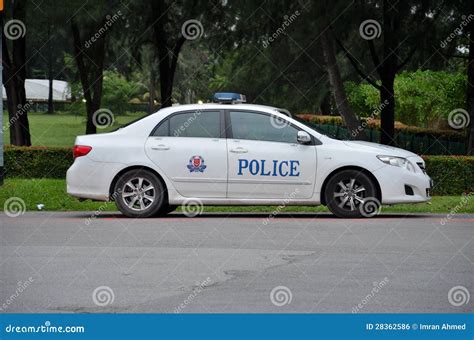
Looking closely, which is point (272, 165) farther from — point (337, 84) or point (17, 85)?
point (17, 85)

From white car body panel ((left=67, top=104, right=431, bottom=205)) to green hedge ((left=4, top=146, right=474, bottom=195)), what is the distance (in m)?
4.12

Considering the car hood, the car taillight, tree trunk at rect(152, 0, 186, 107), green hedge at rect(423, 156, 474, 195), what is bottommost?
green hedge at rect(423, 156, 474, 195)

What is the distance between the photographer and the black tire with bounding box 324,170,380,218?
14.1 meters

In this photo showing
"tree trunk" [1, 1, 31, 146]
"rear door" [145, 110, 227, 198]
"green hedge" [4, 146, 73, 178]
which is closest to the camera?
"rear door" [145, 110, 227, 198]

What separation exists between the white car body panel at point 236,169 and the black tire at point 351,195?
0.37 feet

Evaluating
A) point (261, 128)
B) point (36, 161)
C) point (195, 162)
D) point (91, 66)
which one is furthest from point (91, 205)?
point (91, 66)

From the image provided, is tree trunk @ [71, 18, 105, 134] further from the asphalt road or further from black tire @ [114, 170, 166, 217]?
the asphalt road

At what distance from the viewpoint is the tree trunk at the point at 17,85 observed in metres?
27.0

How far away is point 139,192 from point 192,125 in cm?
120

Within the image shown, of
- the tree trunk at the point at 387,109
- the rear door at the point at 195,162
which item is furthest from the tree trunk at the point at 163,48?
the rear door at the point at 195,162

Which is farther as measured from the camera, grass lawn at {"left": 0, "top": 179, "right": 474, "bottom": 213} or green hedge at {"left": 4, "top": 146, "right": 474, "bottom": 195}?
green hedge at {"left": 4, "top": 146, "right": 474, "bottom": 195}

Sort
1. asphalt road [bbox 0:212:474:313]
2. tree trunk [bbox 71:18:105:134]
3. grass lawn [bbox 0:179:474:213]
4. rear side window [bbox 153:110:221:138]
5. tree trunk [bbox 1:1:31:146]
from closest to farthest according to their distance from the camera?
1. asphalt road [bbox 0:212:474:313]
2. rear side window [bbox 153:110:221:138]
3. grass lawn [bbox 0:179:474:213]
4. tree trunk [bbox 1:1:31:146]
5. tree trunk [bbox 71:18:105:134]

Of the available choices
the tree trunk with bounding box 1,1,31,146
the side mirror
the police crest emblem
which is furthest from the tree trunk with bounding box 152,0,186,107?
the side mirror

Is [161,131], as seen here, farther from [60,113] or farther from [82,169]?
[60,113]
